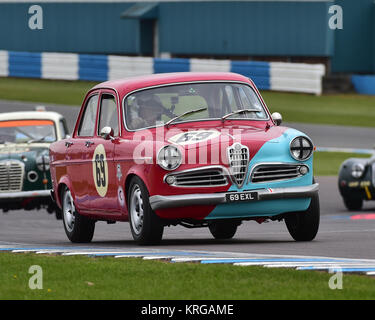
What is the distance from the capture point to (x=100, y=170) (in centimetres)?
1246

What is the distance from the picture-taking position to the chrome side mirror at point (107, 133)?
12094 mm

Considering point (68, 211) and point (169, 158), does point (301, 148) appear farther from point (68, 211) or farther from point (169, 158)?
point (68, 211)

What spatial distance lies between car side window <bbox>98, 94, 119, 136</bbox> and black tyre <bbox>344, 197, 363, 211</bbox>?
6967 mm

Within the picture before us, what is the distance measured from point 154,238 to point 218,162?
998 millimetres

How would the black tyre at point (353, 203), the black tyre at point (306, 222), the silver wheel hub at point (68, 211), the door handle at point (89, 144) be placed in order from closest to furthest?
the black tyre at point (306, 222) → the door handle at point (89, 144) → the silver wheel hub at point (68, 211) → the black tyre at point (353, 203)

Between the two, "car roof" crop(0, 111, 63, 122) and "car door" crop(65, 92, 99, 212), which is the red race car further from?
"car roof" crop(0, 111, 63, 122)

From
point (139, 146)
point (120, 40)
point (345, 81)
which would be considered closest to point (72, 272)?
point (139, 146)

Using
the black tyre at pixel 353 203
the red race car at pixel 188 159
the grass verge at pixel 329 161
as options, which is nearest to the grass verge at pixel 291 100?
the grass verge at pixel 329 161

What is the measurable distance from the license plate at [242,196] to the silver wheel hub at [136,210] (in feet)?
2.91

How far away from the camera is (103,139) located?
12.5 meters

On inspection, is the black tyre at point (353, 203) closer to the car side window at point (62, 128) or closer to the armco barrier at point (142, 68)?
the car side window at point (62, 128)

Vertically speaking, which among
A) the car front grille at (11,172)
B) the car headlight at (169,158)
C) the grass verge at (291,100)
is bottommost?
the grass verge at (291,100)

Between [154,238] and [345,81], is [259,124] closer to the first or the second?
[154,238]

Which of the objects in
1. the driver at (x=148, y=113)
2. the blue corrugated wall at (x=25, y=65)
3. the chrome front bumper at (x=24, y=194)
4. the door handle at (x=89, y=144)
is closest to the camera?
the driver at (x=148, y=113)
